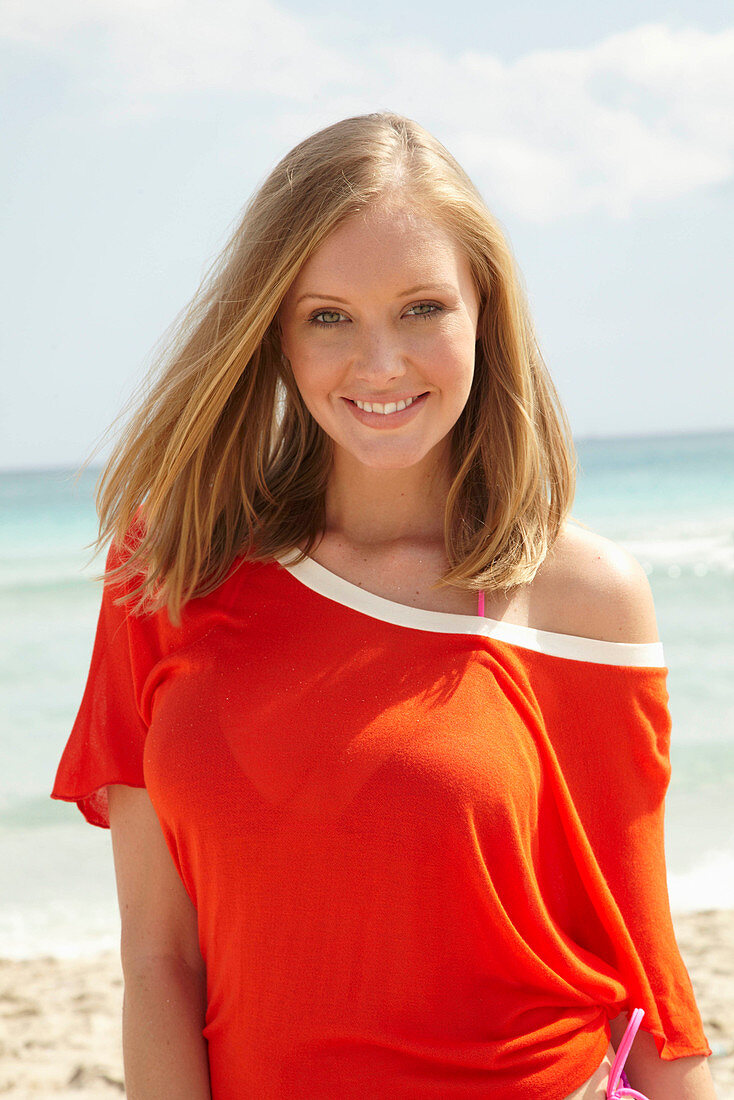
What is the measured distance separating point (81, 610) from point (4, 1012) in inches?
443

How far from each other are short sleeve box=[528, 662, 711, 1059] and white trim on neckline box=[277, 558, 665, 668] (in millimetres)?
24

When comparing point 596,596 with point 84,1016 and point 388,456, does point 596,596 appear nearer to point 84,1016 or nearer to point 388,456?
point 388,456

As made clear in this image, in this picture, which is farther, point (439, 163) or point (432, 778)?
point (439, 163)

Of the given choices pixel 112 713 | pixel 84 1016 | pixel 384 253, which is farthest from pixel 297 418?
pixel 84 1016

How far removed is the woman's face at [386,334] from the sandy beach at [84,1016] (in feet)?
10.8

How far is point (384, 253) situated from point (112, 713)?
0.99 meters

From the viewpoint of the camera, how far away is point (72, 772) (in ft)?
6.90

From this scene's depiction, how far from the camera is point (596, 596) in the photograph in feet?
6.37

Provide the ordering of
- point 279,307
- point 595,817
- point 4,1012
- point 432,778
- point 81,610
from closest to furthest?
point 432,778, point 595,817, point 279,307, point 4,1012, point 81,610

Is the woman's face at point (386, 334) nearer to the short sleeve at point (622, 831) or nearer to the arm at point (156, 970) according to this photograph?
the short sleeve at point (622, 831)

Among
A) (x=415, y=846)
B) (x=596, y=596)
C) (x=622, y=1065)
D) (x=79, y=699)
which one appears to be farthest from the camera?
(x=79, y=699)

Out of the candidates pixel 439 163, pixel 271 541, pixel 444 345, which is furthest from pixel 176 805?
pixel 439 163

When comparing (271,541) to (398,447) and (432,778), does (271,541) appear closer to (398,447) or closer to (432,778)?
(398,447)

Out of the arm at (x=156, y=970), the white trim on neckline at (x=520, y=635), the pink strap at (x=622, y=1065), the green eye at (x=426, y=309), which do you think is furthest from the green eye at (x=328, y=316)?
the pink strap at (x=622, y=1065)
